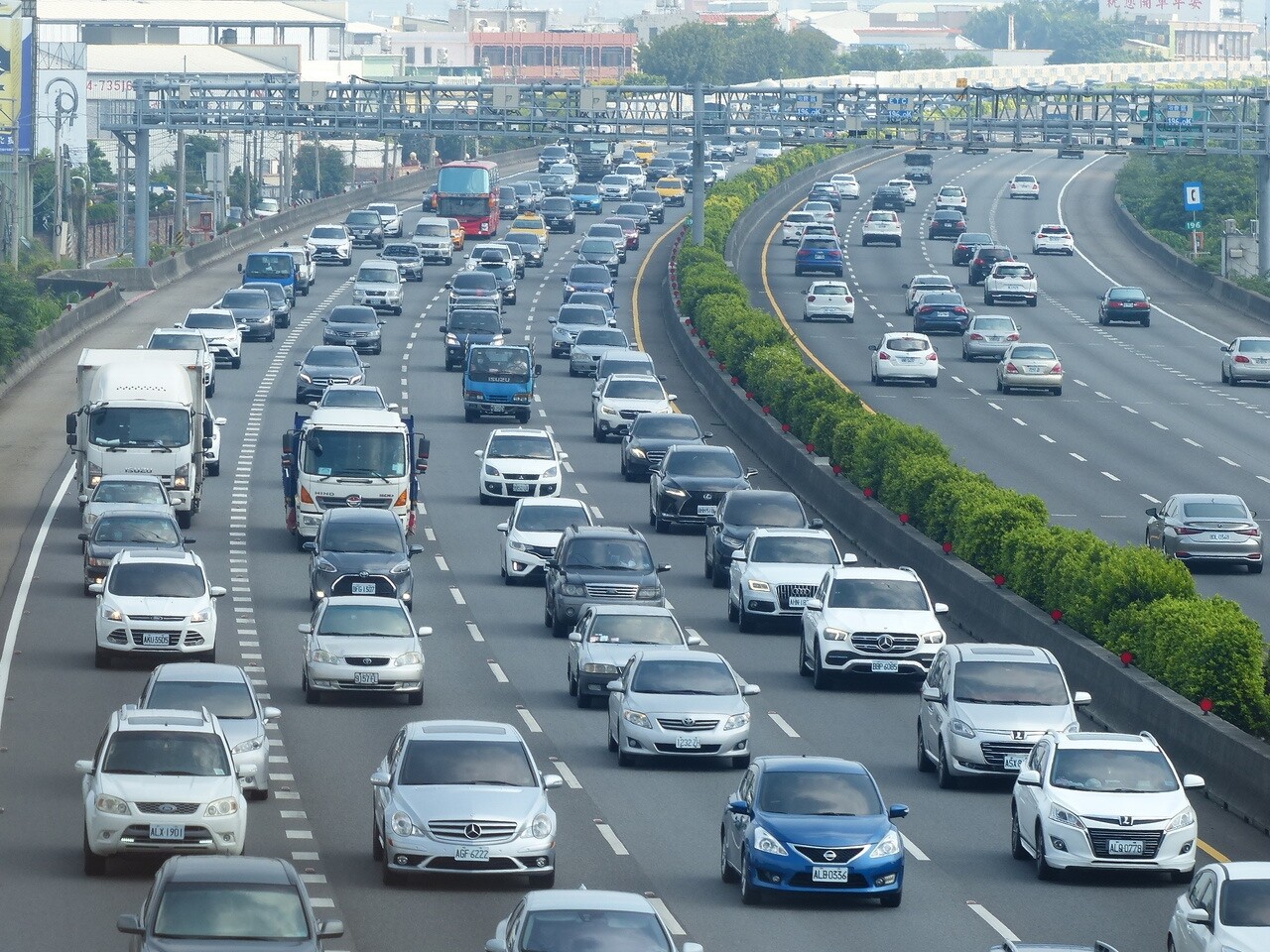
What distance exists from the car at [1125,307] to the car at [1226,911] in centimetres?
6744

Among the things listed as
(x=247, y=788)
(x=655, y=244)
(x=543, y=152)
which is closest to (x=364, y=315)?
(x=655, y=244)

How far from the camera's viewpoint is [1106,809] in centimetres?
2244

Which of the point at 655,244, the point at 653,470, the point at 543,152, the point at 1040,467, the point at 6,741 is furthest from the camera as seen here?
the point at 543,152

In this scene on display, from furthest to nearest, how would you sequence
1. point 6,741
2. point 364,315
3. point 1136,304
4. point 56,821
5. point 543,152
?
point 543,152 < point 1136,304 < point 364,315 < point 6,741 < point 56,821

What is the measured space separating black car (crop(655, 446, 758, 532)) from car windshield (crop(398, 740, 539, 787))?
23884mm

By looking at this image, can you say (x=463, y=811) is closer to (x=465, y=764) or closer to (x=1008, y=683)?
(x=465, y=764)

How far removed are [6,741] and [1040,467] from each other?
29750 millimetres

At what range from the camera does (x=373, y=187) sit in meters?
135

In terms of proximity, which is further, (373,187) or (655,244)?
(373,187)

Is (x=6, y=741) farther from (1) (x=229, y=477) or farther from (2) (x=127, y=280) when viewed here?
(2) (x=127, y=280)

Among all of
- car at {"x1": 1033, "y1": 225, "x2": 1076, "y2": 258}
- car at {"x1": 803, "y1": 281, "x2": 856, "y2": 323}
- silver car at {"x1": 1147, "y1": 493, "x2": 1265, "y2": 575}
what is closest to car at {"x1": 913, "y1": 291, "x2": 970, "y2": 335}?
car at {"x1": 803, "y1": 281, "x2": 856, "y2": 323}

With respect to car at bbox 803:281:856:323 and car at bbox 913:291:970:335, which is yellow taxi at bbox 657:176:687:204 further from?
car at bbox 913:291:970:335

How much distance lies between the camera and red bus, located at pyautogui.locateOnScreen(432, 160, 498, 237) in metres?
108

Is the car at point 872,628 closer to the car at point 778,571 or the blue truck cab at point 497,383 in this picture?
the car at point 778,571
